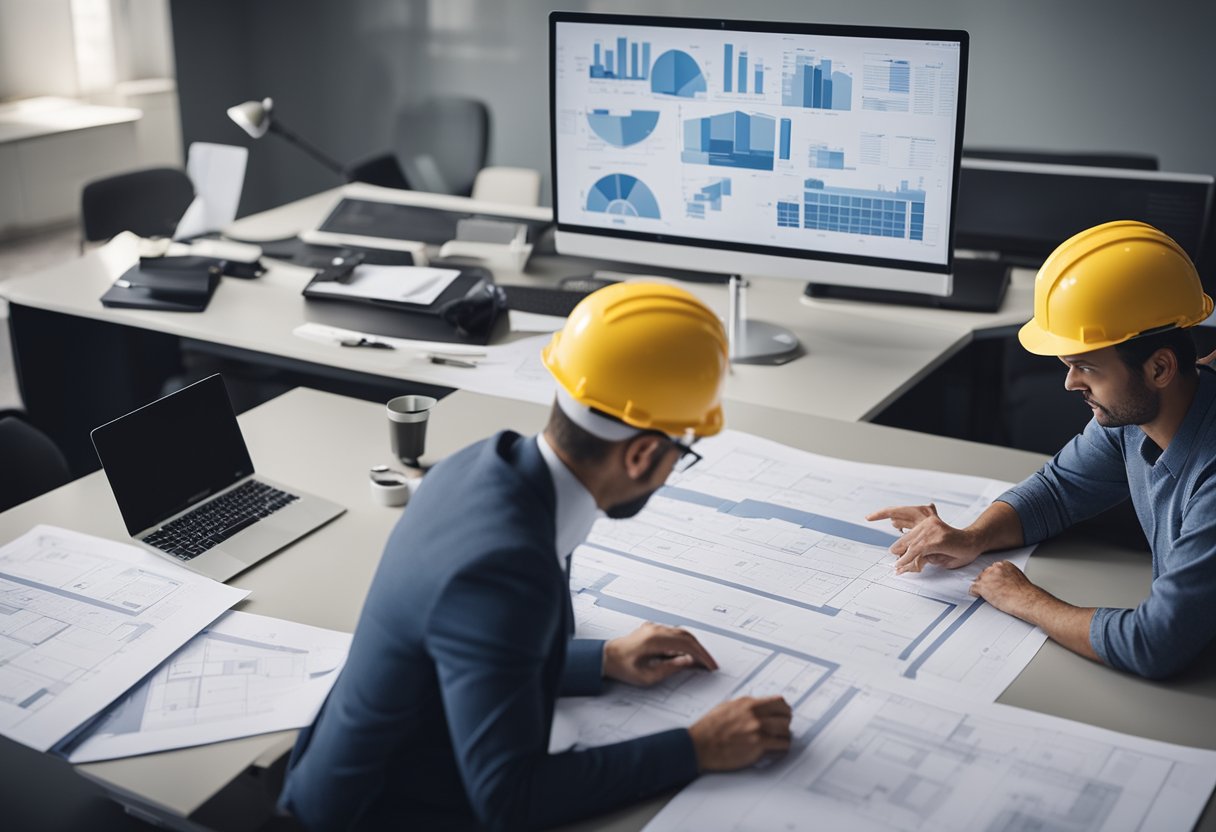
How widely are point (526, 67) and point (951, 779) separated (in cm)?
459

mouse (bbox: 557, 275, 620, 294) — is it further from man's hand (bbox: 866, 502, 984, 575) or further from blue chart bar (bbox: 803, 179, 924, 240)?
man's hand (bbox: 866, 502, 984, 575)

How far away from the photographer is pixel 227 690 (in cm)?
150

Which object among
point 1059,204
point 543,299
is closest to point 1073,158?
point 1059,204

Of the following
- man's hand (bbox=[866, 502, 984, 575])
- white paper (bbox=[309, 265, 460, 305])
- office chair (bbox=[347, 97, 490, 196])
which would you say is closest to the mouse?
white paper (bbox=[309, 265, 460, 305])

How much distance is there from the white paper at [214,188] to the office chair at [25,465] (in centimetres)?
117

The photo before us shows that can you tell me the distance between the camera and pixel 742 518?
6.26ft

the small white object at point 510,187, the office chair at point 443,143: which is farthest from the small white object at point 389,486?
the office chair at point 443,143

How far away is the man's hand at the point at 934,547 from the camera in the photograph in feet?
5.73

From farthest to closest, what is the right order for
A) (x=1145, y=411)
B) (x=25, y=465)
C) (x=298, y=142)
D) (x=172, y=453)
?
(x=298, y=142) → (x=25, y=465) → (x=172, y=453) → (x=1145, y=411)

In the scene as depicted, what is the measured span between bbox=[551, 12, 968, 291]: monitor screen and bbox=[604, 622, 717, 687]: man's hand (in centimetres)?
116

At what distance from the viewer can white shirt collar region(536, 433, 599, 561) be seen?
1.37 metres

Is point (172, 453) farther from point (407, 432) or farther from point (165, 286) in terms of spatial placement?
point (165, 286)

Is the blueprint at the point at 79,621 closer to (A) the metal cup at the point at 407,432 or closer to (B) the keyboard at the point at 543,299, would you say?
(A) the metal cup at the point at 407,432

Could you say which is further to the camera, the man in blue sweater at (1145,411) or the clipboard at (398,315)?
the clipboard at (398,315)
